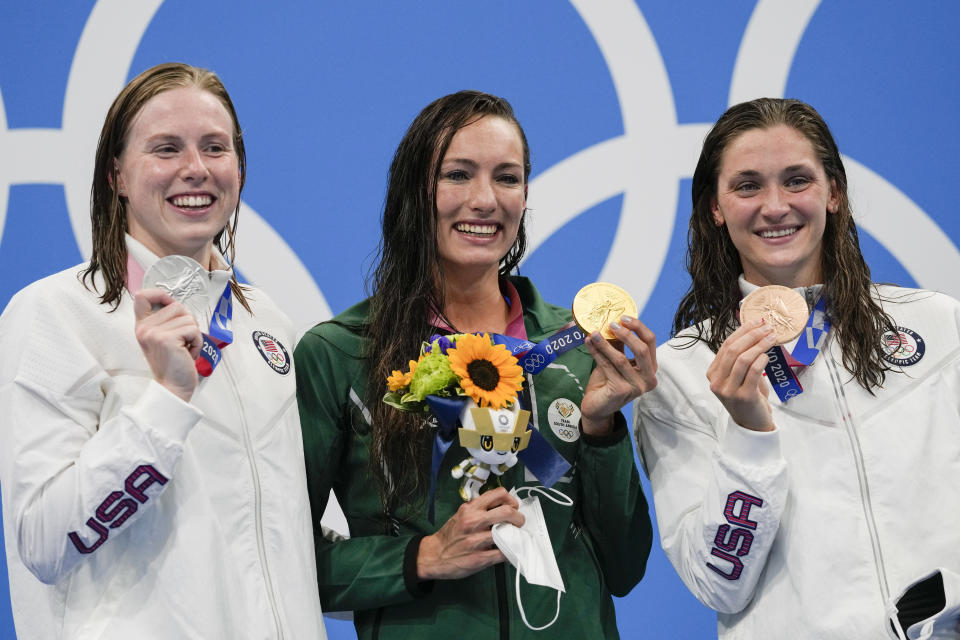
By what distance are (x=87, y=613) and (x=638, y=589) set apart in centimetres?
215

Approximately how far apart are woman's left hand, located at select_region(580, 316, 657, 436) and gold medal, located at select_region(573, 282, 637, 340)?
27 millimetres

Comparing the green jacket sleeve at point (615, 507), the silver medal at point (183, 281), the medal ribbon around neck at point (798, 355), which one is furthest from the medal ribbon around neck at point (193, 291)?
the medal ribbon around neck at point (798, 355)

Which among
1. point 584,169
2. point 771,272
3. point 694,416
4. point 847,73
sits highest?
point 847,73

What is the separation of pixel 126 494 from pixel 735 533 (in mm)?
1099

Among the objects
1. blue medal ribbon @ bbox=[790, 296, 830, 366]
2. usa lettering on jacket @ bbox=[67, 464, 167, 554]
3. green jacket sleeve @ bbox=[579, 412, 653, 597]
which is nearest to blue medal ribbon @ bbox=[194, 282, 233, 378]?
usa lettering on jacket @ bbox=[67, 464, 167, 554]

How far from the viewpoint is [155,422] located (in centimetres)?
176

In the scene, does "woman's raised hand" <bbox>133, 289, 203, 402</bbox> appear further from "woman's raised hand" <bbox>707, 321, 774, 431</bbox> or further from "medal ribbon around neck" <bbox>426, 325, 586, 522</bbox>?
"woman's raised hand" <bbox>707, 321, 774, 431</bbox>

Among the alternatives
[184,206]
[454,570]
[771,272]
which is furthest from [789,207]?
[184,206]

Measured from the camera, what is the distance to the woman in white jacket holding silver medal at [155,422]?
1760 mm

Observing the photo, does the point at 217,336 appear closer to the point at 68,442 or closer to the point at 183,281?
the point at 183,281

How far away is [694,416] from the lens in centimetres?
224

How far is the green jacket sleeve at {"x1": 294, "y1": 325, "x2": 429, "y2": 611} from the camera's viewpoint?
213 cm

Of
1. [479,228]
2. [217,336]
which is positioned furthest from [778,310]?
[217,336]

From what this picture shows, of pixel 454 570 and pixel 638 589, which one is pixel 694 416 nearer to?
pixel 454 570
